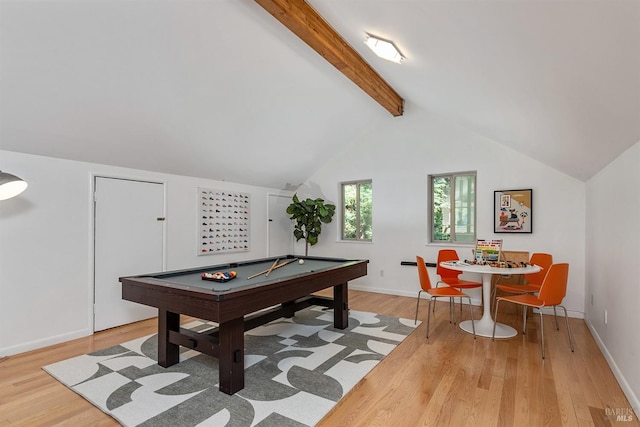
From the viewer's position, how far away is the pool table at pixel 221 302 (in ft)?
7.32

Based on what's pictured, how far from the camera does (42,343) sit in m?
3.31

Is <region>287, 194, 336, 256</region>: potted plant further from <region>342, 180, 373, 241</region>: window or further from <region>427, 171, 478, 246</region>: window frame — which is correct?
<region>427, 171, 478, 246</region>: window frame

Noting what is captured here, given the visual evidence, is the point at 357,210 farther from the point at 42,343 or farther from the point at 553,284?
the point at 42,343

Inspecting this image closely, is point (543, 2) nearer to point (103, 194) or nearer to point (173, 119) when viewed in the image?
point (173, 119)

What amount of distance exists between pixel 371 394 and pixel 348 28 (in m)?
3.00

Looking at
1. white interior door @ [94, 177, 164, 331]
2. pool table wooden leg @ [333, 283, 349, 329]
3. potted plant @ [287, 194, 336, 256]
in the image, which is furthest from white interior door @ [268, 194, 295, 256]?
pool table wooden leg @ [333, 283, 349, 329]

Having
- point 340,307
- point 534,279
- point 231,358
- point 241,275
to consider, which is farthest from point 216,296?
point 534,279

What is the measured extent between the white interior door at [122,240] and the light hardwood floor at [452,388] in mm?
525

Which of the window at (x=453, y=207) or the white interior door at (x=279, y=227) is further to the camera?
the white interior door at (x=279, y=227)

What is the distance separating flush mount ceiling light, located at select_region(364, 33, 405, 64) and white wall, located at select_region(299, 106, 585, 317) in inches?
99.4

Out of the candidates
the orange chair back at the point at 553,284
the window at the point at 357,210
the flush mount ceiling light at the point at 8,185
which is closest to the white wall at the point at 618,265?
the orange chair back at the point at 553,284

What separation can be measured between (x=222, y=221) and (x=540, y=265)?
4.56 meters

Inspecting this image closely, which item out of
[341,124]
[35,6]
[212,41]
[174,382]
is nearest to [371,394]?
[174,382]

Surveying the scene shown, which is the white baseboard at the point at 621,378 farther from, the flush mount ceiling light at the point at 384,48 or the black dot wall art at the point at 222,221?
the black dot wall art at the point at 222,221
